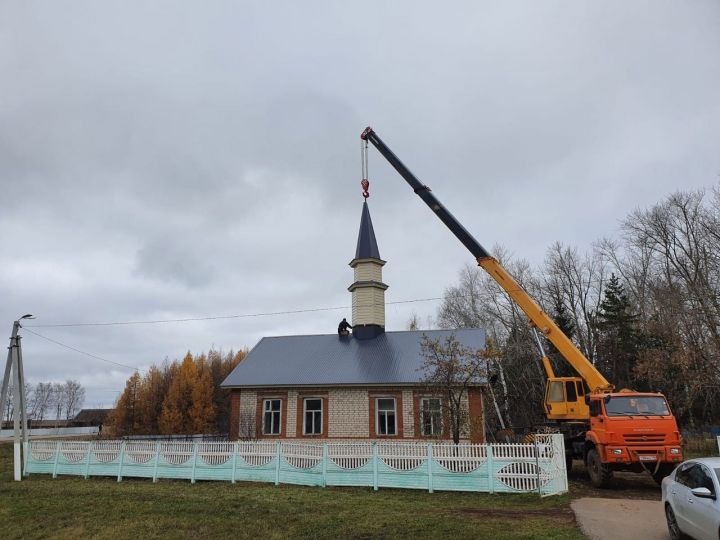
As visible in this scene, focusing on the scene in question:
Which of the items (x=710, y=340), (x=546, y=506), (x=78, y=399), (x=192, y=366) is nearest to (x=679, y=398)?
(x=710, y=340)

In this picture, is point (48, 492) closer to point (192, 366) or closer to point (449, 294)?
point (449, 294)

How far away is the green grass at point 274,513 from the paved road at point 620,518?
34 centimetres

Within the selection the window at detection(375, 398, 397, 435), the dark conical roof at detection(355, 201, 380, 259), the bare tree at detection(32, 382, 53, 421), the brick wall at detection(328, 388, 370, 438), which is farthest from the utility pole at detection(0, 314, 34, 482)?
the bare tree at detection(32, 382, 53, 421)

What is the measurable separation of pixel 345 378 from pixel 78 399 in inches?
4911

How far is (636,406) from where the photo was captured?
46.9ft

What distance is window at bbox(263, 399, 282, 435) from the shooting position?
24.2 metres

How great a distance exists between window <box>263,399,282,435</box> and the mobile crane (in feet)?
40.7

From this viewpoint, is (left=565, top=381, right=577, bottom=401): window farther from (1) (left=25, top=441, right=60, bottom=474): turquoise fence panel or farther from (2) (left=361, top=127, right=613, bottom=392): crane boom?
(1) (left=25, top=441, right=60, bottom=474): turquoise fence panel

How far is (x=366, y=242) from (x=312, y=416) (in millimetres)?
10344

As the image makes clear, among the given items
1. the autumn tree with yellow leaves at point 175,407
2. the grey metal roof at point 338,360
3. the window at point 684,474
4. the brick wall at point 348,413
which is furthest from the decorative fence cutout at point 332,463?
the autumn tree with yellow leaves at point 175,407

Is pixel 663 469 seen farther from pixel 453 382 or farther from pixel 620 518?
pixel 453 382

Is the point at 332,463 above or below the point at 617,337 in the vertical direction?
below

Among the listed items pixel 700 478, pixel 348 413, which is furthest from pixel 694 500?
pixel 348 413

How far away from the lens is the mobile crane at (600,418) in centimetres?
1358
